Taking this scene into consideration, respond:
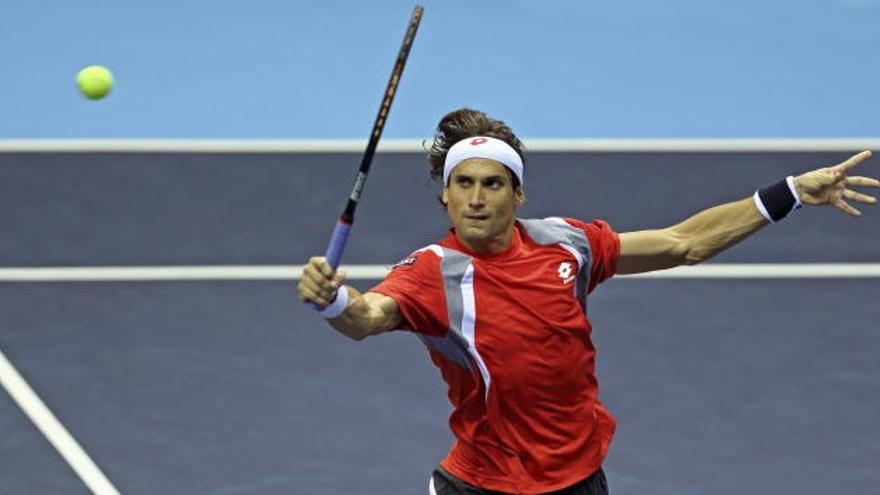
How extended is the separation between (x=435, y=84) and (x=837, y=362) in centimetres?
545

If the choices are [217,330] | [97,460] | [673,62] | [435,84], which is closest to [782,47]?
[673,62]

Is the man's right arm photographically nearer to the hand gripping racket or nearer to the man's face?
the hand gripping racket

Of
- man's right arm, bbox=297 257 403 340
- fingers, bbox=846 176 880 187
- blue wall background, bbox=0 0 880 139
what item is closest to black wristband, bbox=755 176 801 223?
fingers, bbox=846 176 880 187

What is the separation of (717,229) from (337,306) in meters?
1.73

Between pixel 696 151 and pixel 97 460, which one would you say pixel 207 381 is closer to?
pixel 97 460

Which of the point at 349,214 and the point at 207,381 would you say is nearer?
the point at 349,214

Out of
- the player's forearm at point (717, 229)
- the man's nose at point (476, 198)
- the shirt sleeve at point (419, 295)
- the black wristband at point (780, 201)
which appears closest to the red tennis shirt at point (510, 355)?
the shirt sleeve at point (419, 295)

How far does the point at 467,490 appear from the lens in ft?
23.8

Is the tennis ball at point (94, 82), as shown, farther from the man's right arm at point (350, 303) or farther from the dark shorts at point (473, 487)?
the man's right arm at point (350, 303)

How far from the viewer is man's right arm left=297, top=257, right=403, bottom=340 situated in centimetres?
608

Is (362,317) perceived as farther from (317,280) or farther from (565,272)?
(565,272)

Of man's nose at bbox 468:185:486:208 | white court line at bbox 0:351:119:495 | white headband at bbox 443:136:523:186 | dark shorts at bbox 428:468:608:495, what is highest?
white headband at bbox 443:136:523:186

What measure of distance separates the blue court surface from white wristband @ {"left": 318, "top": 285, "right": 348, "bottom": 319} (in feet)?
10.9

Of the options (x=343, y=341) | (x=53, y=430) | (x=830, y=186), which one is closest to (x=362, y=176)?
(x=830, y=186)
